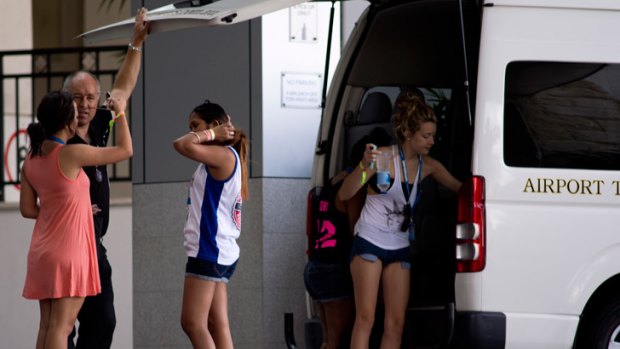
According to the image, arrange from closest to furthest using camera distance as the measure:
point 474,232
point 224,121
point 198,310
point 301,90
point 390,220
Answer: point 474,232, point 198,310, point 224,121, point 390,220, point 301,90

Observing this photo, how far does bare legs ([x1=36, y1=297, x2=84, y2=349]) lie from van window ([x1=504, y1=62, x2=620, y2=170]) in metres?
2.33

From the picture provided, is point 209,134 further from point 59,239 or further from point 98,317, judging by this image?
point 98,317

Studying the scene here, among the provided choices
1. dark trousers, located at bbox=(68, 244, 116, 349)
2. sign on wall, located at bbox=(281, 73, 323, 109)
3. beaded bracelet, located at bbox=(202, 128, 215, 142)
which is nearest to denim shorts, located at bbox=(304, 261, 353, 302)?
beaded bracelet, located at bbox=(202, 128, 215, 142)

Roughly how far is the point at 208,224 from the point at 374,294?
40.3 inches

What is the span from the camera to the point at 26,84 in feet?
39.3

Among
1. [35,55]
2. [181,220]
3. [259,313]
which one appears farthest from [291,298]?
[35,55]

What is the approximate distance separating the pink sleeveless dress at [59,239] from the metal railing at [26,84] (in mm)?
4761

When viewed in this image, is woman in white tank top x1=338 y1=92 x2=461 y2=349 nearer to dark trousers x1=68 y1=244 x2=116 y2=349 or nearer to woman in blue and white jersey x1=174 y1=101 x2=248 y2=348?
woman in blue and white jersey x1=174 y1=101 x2=248 y2=348

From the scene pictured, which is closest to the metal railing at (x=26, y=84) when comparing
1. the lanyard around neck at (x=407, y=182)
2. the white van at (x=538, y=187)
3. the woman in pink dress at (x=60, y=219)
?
the lanyard around neck at (x=407, y=182)

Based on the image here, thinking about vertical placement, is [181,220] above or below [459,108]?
below

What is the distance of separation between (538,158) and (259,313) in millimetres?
3123

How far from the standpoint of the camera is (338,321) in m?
7.48

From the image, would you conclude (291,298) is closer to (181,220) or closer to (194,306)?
(181,220)

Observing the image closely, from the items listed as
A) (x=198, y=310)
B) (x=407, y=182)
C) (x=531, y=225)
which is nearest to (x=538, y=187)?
(x=531, y=225)
